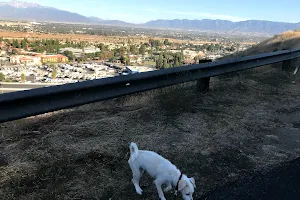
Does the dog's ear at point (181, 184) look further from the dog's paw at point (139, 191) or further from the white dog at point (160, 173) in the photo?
the dog's paw at point (139, 191)

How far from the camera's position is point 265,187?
325 cm

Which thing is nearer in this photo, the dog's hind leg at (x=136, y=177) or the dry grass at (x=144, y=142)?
the dog's hind leg at (x=136, y=177)

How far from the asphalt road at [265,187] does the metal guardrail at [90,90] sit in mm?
2131

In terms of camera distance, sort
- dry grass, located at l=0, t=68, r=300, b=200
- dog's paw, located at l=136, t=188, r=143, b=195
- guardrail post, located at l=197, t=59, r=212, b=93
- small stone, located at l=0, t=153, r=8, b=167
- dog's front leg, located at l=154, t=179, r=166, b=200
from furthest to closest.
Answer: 1. guardrail post, located at l=197, t=59, r=212, b=93
2. small stone, located at l=0, t=153, r=8, b=167
3. dry grass, located at l=0, t=68, r=300, b=200
4. dog's paw, located at l=136, t=188, r=143, b=195
5. dog's front leg, located at l=154, t=179, r=166, b=200

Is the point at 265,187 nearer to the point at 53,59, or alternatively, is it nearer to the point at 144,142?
the point at 144,142

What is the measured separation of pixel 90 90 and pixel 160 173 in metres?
1.89

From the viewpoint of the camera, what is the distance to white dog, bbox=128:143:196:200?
2744 mm

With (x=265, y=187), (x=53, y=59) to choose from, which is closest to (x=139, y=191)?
(x=265, y=187)

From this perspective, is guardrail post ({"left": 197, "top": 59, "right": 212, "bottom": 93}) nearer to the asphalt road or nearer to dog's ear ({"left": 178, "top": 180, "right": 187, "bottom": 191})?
the asphalt road

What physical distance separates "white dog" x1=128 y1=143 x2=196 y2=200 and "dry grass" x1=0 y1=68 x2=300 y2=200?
0.19 meters

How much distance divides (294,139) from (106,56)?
2640 inches

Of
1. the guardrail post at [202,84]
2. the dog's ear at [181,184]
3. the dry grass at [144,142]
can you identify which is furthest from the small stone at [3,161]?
the guardrail post at [202,84]

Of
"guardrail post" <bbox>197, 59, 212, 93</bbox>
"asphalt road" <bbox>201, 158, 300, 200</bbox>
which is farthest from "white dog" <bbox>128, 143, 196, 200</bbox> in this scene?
"guardrail post" <bbox>197, 59, 212, 93</bbox>

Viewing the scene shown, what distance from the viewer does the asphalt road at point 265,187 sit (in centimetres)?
306
